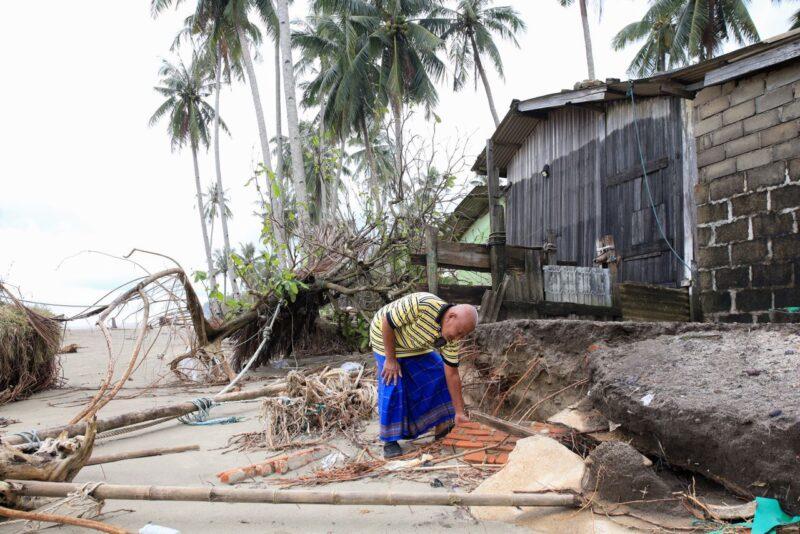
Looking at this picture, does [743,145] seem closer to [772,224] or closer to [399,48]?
[772,224]

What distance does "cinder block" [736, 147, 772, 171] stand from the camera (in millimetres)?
4777

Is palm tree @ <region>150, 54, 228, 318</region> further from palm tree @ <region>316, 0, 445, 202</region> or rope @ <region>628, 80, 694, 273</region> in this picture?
rope @ <region>628, 80, 694, 273</region>

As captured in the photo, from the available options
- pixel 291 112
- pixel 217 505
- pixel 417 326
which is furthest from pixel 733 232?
pixel 291 112

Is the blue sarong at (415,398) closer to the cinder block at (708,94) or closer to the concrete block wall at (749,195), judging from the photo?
the concrete block wall at (749,195)

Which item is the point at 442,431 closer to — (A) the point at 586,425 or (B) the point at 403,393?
(B) the point at 403,393

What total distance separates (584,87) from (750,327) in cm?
546

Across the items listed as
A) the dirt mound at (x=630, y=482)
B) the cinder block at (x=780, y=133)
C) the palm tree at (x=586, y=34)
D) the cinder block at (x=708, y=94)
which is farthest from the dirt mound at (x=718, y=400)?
the palm tree at (x=586, y=34)

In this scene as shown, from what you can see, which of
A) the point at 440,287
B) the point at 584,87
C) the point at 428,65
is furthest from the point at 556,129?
the point at 428,65

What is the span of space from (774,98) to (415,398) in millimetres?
4258

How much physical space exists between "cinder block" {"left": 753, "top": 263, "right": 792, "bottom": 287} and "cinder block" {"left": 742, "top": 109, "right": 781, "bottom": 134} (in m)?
1.30

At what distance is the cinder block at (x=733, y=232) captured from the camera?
4879 mm

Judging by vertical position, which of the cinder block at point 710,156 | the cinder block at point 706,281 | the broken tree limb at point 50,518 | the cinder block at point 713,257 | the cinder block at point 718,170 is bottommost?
the broken tree limb at point 50,518

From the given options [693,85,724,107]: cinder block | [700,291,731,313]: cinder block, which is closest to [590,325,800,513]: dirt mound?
[700,291,731,313]: cinder block

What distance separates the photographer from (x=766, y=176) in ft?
15.6
